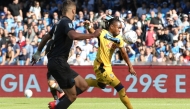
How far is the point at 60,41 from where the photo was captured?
1035 cm

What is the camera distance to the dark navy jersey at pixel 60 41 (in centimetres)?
1028

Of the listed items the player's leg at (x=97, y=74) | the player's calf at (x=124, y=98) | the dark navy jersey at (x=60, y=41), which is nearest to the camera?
the dark navy jersey at (x=60, y=41)

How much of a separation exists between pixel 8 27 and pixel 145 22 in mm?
5636

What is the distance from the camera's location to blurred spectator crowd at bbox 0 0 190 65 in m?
20.4

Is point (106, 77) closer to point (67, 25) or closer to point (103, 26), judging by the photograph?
point (67, 25)

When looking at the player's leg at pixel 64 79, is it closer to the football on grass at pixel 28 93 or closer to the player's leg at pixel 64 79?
the player's leg at pixel 64 79

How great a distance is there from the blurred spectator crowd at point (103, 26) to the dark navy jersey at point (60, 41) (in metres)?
8.26

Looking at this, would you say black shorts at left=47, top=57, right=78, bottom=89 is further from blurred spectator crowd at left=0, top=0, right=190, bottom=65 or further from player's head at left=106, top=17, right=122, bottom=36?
blurred spectator crowd at left=0, top=0, right=190, bottom=65

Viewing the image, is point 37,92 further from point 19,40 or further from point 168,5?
point 168,5

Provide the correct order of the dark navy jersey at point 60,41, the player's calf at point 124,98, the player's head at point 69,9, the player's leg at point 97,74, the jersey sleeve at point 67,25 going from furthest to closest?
the player's leg at point 97,74, the player's calf at point 124,98, the player's head at point 69,9, the dark navy jersey at point 60,41, the jersey sleeve at point 67,25

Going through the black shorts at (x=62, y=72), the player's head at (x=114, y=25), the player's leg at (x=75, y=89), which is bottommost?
the player's leg at (x=75, y=89)

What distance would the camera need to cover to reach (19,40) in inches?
893

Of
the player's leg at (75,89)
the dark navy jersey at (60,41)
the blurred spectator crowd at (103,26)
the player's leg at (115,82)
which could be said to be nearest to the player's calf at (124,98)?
the player's leg at (115,82)

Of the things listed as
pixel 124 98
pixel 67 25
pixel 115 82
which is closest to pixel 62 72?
pixel 67 25
